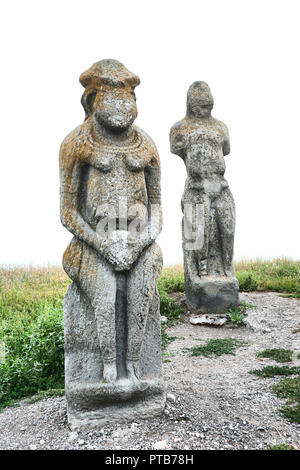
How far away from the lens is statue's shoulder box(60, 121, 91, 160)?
167 inches

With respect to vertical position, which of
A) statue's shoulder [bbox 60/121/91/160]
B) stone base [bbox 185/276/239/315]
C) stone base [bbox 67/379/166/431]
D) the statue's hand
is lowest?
stone base [bbox 67/379/166/431]

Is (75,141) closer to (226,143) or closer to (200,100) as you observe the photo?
(200,100)

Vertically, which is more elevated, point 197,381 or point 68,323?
point 68,323

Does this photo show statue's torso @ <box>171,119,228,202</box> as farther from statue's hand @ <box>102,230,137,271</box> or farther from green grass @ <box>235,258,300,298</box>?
statue's hand @ <box>102,230,137,271</box>

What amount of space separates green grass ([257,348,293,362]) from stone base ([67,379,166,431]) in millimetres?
2690

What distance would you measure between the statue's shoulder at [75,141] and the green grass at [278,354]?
408 centimetres

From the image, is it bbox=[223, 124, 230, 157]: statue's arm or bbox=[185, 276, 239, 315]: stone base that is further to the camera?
bbox=[223, 124, 230, 157]: statue's arm

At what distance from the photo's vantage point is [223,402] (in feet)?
16.0

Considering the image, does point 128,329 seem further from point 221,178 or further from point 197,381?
point 221,178

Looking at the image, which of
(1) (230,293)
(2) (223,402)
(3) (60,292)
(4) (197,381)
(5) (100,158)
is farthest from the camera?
(3) (60,292)

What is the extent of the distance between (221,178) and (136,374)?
17.0 feet

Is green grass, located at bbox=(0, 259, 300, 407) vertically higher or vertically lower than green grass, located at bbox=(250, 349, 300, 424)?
higher

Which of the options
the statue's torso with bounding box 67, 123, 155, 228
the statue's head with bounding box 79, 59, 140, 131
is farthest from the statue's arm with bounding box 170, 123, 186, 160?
the statue's torso with bounding box 67, 123, 155, 228
